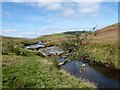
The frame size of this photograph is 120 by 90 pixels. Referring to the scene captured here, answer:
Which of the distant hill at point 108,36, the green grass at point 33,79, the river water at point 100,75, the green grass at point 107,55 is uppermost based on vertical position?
the distant hill at point 108,36

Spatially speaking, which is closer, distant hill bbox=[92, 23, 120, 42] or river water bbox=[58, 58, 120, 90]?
river water bbox=[58, 58, 120, 90]

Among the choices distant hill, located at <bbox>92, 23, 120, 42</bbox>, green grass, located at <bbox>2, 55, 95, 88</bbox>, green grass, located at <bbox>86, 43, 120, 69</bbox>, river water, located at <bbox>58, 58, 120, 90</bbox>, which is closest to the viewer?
green grass, located at <bbox>2, 55, 95, 88</bbox>

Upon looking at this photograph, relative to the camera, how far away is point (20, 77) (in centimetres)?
2811

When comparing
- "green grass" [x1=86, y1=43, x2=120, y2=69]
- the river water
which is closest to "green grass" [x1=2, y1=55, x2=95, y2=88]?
the river water

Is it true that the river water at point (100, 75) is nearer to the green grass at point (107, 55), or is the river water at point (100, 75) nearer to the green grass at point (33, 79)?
the green grass at point (107, 55)

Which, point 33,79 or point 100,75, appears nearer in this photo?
point 33,79

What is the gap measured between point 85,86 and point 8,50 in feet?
93.1

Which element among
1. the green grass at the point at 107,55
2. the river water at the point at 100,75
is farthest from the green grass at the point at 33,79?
the green grass at the point at 107,55

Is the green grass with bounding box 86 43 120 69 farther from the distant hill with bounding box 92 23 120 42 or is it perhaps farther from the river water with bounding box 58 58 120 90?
the distant hill with bounding box 92 23 120 42

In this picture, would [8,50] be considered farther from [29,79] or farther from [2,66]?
[29,79]

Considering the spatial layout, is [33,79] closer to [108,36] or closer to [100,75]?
[100,75]

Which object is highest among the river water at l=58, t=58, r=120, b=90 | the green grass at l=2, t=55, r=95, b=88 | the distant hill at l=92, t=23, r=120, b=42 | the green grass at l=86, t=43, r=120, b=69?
the distant hill at l=92, t=23, r=120, b=42

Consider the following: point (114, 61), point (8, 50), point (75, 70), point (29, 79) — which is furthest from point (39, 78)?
point (8, 50)

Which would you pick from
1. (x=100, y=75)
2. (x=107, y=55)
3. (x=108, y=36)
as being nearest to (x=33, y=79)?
(x=100, y=75)
